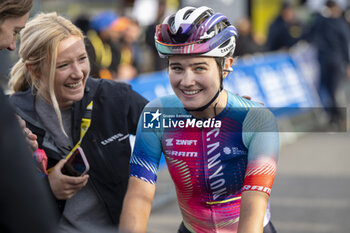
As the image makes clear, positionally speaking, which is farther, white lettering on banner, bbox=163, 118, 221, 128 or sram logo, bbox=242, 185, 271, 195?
white lettering on banner, bbox=163, 118, 221, 128

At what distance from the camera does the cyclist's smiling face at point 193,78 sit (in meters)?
2.22

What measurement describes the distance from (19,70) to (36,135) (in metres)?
0.41

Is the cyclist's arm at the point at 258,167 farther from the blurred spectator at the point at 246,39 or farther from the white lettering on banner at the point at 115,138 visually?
the blurred spectator at the point at 246,39

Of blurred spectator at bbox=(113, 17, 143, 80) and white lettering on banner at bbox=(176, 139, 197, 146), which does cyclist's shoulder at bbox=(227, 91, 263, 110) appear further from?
blurred spectator at bbox=(113, 17, 143, 80)

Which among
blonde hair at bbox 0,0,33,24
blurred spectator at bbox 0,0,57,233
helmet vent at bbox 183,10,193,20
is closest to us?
blurred spectator at bbox 0,0,57,233

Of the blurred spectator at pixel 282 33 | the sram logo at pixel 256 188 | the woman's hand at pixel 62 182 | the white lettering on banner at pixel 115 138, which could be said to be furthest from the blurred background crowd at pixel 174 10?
the sram logo at pixel 256 188

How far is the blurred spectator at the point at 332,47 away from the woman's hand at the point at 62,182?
939 cm

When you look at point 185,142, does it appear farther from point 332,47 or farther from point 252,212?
point 332,47

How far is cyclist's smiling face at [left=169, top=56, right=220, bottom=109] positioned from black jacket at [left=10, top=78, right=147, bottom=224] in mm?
658

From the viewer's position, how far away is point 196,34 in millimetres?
2211

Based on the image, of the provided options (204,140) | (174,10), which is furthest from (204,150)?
(174,10)

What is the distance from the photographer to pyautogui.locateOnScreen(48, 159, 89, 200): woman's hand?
2600 millimetres

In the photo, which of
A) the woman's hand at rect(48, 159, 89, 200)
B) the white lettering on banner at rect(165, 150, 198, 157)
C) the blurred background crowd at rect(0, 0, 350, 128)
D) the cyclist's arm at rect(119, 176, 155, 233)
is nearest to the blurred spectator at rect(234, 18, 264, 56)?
the blurred background crowd at rect(0, 0, 350, 128)

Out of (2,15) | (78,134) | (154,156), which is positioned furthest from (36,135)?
(2,15)
